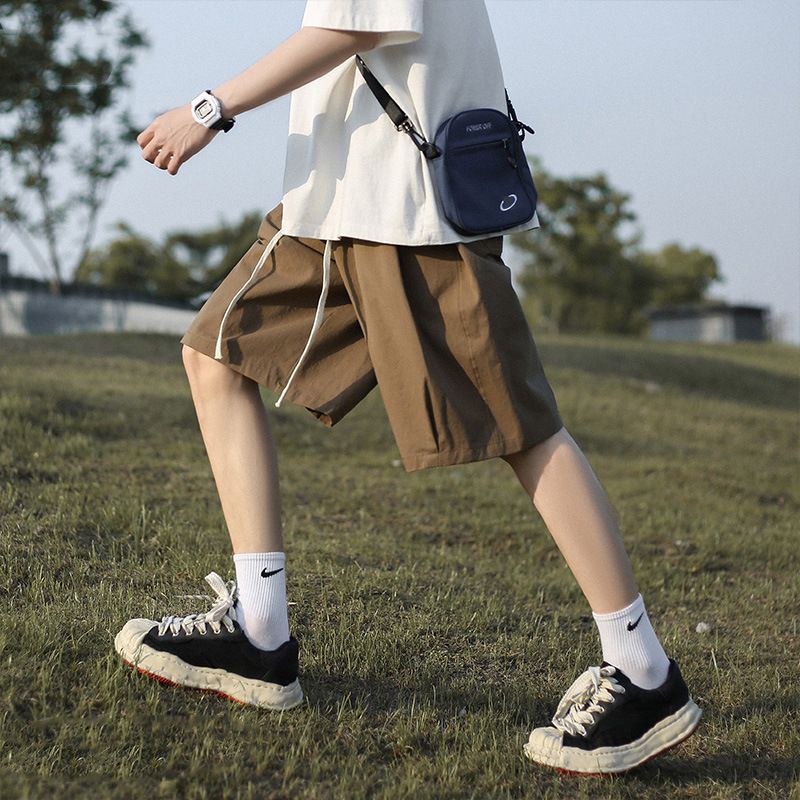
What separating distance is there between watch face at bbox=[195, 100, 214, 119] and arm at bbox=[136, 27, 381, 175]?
18 mm

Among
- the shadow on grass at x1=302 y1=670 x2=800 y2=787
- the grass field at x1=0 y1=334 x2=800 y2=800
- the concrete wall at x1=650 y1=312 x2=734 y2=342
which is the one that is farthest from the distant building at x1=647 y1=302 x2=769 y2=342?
the shadow on grass at x1=302 y1=670 x2=800 y2=787

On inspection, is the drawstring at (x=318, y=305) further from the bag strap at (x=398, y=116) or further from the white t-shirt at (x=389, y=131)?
the bag strap at (x=398, y=116)

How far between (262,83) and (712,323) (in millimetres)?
40013

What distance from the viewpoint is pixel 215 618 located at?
102 inches

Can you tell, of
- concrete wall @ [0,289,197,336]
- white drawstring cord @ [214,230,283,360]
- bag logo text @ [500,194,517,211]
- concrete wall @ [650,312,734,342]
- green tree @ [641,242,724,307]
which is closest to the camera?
bag logo text @ [500,194,517,211]

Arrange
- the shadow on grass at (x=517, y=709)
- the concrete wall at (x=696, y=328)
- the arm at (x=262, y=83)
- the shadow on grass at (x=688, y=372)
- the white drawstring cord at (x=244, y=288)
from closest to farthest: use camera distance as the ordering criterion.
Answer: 1. the arm at (x=262, y=83)
2. the white drawstring cord at (x=244, y=288)
3. the shadow on grass at (x=517, y=709)
4. the shadow on grass at (x=688, y=372)
5. the concrete wall at (x=696, y=328)

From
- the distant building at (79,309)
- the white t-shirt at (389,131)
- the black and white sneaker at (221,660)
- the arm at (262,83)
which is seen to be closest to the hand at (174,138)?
the arm at (262,83)

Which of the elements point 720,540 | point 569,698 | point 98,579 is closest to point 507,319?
point 569,698

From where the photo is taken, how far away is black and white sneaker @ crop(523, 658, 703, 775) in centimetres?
246

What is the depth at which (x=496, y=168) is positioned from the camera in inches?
94.5

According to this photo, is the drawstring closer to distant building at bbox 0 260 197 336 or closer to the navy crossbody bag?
the navy crossbody bag

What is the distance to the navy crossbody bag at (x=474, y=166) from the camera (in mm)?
2340

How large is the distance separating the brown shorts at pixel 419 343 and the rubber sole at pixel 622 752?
2.25 feet

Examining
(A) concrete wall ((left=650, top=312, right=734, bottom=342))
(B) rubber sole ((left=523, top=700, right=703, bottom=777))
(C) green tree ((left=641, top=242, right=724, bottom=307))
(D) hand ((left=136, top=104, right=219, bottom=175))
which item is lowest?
(B) rubber sole ((left=523, top=700, right=703, bottom=777))
